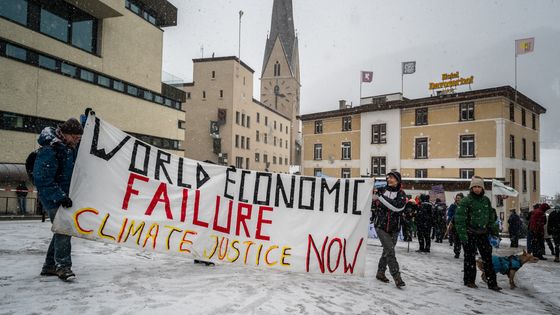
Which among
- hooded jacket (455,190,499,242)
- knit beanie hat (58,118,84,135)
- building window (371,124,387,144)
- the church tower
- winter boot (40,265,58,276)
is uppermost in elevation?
the church tower

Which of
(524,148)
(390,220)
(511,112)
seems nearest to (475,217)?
(390,220)

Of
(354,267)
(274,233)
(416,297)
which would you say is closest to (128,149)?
(274,233)

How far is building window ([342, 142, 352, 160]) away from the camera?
40037 mm

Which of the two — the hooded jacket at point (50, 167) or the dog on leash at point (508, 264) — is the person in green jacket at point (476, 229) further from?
the hooded jacket at point (50, 167)

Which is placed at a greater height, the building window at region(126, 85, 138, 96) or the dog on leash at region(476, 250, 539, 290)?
the building window at region(126, 85, 138, 96)

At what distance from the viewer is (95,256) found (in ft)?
21.4

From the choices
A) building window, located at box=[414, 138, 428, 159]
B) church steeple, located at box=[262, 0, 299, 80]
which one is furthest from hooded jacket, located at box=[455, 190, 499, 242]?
church steeple, located at box=[262, 0, 299, 80]

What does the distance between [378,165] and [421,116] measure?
6527mm

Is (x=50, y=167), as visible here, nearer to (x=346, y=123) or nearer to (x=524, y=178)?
(x=346, y=123)

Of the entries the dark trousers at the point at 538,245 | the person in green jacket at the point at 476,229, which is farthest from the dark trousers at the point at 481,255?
the dark trousers at the point at 538,245

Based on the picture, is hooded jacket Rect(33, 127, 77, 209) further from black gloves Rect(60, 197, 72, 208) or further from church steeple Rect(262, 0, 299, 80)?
church steeple Rect(262, 0, 299, 80)

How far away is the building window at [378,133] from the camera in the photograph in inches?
1462

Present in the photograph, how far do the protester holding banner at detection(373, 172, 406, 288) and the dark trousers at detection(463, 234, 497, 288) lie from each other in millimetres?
1378

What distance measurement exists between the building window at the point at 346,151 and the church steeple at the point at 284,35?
189 ft
